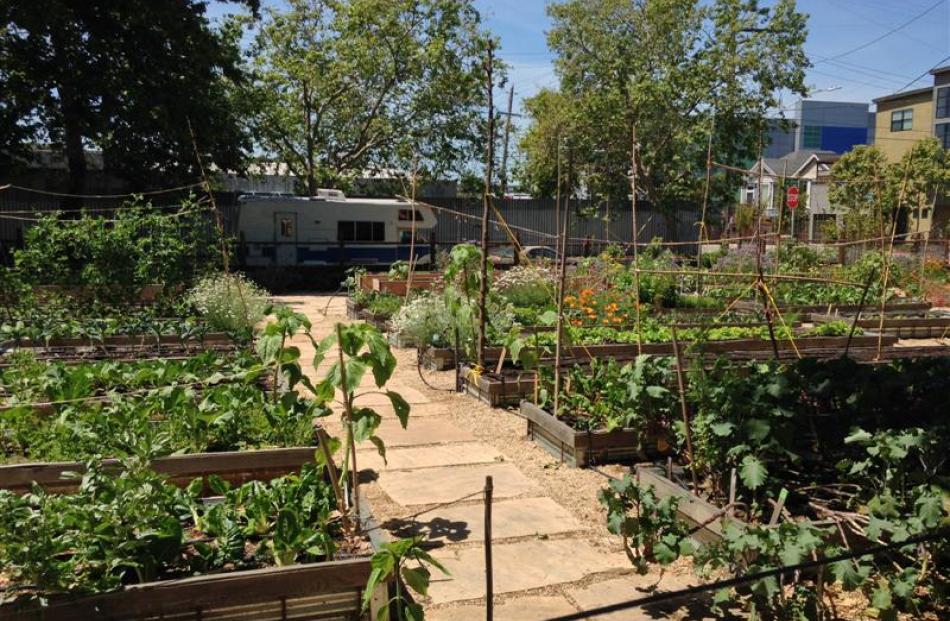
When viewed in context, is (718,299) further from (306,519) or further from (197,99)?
(197,99)

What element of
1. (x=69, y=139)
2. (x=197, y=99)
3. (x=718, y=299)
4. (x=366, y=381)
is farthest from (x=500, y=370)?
(x=69, y=139)

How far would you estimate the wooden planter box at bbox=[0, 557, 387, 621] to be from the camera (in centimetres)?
306

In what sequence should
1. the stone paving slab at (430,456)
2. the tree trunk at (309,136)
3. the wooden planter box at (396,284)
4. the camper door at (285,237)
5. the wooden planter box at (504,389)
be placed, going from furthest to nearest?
the tree trunk at (309,136)
the camper door at (285,237)
the wooden planter box at (396,284)
the wooden planter box at (504,389)
the stone paving slab at (430,456)

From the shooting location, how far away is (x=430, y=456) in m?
6.21

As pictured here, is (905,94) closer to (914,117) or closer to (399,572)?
(914,117)

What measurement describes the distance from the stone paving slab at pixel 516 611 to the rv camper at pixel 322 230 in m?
15.9

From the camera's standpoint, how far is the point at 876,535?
11.4ft

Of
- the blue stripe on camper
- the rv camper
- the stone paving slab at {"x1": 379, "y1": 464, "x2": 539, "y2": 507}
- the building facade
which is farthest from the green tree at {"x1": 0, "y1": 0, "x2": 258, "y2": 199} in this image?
the building facade

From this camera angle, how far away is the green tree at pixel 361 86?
76.9 ft

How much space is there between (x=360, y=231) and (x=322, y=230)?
100 cm

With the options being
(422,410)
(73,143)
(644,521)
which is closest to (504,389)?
(422,410)

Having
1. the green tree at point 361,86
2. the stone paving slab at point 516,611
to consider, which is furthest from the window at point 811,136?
the stone paving slab at point 516,611

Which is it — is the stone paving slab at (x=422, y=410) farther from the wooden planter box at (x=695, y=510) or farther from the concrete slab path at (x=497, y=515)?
the wooden planter box at (x=695, y=510)

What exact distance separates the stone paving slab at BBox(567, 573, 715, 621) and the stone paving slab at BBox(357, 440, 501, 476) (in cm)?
215
